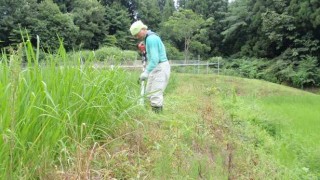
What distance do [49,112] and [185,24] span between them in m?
29.2

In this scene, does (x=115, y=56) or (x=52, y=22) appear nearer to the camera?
(x=115, y=56)

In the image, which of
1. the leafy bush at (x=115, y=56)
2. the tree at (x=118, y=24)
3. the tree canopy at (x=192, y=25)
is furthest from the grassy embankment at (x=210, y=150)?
the tree at (x=118, y=24)

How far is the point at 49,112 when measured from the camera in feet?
7.18

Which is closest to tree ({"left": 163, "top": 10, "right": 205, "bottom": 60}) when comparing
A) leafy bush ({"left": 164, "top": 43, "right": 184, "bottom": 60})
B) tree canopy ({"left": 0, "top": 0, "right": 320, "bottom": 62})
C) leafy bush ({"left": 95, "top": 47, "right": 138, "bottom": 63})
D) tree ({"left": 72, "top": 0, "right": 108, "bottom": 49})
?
tree canopy ({"left": 0, "top": 0, "right": 320, "bottom": 62})

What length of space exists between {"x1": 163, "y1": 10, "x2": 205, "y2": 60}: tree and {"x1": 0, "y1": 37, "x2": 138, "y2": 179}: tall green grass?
27624 millimetres

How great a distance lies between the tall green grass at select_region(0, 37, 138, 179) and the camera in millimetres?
1759

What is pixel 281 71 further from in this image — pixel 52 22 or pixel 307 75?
pixel 52 22

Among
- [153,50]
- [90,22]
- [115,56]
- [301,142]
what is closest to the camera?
[301,142]

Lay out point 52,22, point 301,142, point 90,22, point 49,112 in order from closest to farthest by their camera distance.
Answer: point 49,112, point 301,142, point 52,22, point 90,22

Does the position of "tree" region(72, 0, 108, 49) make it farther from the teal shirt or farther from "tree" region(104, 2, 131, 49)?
the teal shirt

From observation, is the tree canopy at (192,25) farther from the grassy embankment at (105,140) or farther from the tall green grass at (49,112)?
the tall green grass at (49,112)

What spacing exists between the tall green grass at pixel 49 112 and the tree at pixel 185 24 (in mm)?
27624

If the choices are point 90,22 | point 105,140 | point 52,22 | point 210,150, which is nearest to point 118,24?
point 90,22


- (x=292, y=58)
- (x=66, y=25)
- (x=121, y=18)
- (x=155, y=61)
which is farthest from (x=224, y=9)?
(x=155, y=61)
